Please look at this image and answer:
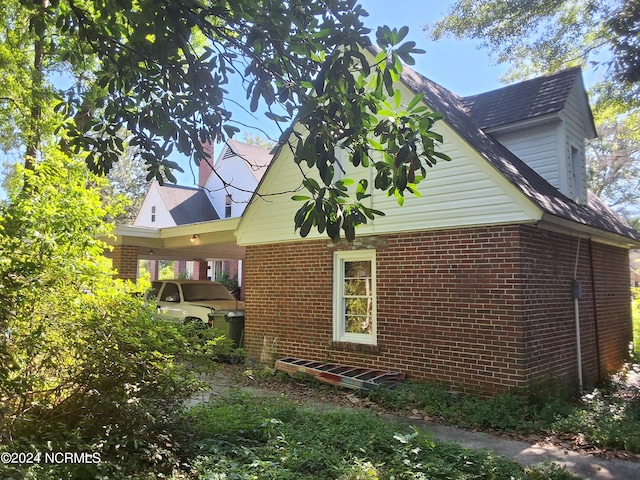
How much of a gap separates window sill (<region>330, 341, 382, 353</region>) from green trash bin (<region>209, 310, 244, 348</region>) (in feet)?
10.1

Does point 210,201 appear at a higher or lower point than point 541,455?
higher

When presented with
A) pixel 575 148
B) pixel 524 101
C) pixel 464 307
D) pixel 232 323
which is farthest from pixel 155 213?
pixel 464 307

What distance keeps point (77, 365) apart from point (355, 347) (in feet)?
17.7

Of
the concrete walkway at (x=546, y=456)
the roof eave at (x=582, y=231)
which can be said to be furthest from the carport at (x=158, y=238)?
the concrete walkway at (x=546, y=456)

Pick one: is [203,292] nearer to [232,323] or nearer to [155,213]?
[232,323]

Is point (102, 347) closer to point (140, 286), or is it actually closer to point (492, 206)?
point (140, 286)

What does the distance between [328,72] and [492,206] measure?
449cm

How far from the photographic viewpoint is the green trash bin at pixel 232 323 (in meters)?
10.9

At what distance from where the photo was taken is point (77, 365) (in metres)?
3.83

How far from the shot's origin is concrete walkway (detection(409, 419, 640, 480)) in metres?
4.59

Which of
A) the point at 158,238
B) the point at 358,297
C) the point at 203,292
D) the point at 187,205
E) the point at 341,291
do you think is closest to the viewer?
the point at 358,297

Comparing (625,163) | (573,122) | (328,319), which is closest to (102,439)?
(328,319)

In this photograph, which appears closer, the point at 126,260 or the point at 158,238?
the point at 126,260

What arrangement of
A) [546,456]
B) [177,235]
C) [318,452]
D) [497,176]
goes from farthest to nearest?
1. [177,235]
2. [497,176]
3. [546,456]
4. [318,452]
